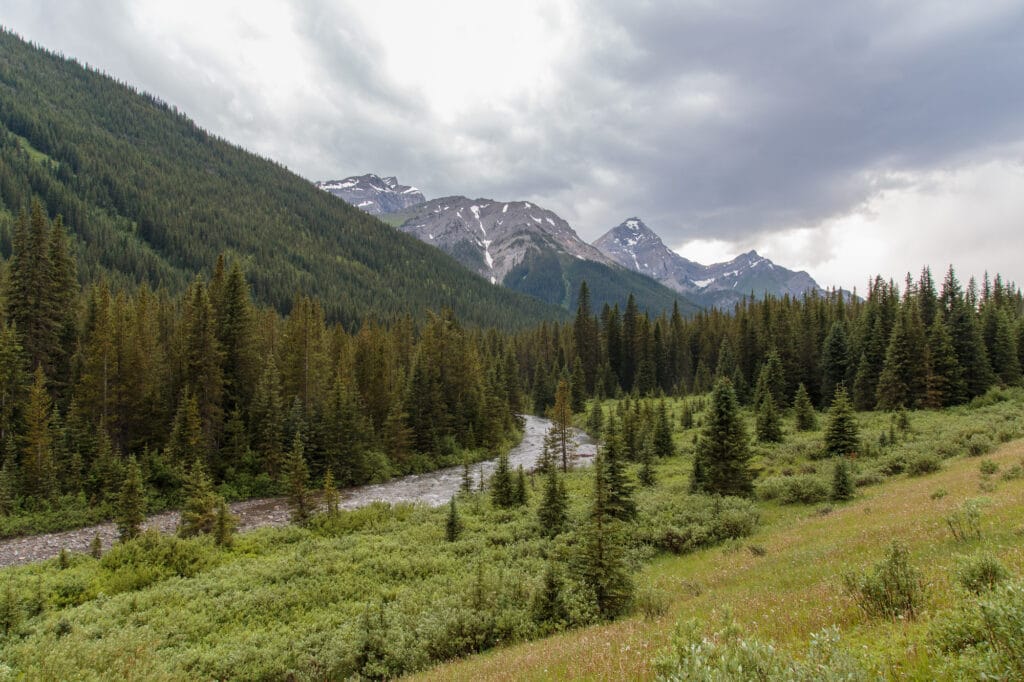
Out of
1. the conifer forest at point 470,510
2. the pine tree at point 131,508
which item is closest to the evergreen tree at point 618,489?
the conifer forest at point 470,510

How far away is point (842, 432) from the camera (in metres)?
34.6

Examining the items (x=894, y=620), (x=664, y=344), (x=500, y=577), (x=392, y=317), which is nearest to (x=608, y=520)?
(x=500, y=577)

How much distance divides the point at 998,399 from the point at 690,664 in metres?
62.2

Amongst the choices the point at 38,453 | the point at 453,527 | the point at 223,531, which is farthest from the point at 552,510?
the point at 38,453

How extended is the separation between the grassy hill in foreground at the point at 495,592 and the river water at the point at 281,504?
24.1 ft

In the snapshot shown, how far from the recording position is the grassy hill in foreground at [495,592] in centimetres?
937

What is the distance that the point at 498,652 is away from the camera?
1288 centimetres

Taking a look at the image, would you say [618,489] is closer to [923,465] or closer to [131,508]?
[923,465]

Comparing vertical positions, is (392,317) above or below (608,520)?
above

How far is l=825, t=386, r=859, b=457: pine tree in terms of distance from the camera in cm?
3403

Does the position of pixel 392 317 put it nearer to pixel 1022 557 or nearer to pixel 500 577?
pixel 500 577

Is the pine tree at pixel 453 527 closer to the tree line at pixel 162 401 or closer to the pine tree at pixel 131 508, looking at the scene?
the tree line at pixel 162 401

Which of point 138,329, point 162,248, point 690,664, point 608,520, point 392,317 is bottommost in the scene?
point 608,520

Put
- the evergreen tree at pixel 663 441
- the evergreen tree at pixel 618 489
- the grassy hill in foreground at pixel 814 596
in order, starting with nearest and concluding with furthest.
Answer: the grassy hill in foreground at pixel 814 596
the evergreen tree at pixel 618 489
the evergreen tree at pixel 663 441
